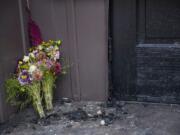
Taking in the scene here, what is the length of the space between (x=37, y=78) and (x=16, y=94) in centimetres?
42

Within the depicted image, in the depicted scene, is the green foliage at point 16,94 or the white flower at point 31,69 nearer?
the white flower at point 31,69

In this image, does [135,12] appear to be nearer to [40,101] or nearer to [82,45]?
[82,45]

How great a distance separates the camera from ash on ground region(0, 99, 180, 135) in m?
3.46

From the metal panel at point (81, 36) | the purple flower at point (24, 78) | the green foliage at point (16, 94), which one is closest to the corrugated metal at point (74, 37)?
the metal panel at point (81, 36)

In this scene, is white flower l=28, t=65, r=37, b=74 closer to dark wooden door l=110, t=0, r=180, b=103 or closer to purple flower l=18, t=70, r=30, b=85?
purple flower l=18, t=70, r=30, b=85

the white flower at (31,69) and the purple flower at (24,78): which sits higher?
the white flower at (31,69)

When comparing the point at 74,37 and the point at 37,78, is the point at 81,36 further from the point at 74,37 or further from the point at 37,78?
the point at 37,78

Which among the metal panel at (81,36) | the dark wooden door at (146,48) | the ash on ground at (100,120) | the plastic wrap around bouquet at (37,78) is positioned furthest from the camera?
the metal panel at (81,36)

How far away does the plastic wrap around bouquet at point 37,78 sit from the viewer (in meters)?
3.56

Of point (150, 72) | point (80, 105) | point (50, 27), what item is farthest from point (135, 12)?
point (80, 105)

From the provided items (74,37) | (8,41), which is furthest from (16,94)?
(74,37)

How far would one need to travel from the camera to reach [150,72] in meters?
3.93

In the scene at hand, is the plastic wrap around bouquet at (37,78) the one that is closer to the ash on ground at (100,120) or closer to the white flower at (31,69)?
the white flower at (31,69)

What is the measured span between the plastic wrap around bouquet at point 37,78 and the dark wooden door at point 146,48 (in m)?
0.69
